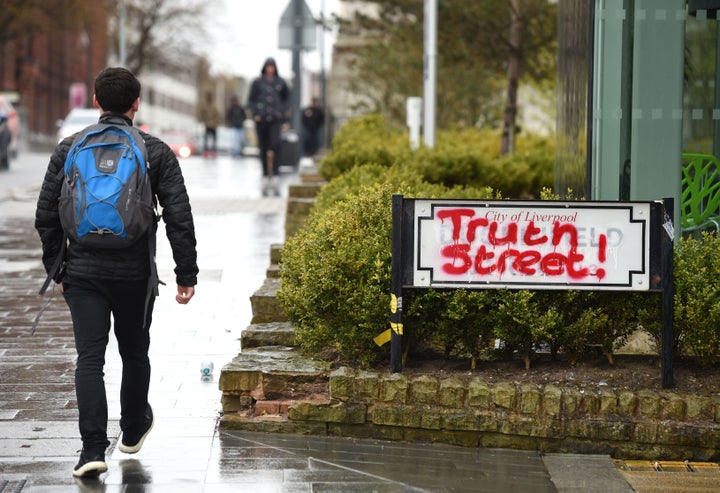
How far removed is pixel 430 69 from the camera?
2334 centimetres

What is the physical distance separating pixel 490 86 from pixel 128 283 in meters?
29.3

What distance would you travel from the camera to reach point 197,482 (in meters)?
5.82

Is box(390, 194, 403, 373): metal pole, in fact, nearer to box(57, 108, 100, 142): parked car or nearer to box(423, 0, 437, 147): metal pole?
box(423, 0, 437, 147): metal pole

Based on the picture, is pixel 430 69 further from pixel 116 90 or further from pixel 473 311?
pixel 116 90

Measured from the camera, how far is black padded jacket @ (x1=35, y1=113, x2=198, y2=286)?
19.6 ft

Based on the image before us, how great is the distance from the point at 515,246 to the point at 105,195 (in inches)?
81.3

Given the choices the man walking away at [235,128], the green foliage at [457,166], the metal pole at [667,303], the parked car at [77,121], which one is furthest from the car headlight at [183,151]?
the metal pole at [667,303]

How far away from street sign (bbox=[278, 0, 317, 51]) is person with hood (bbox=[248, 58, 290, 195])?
190 cm

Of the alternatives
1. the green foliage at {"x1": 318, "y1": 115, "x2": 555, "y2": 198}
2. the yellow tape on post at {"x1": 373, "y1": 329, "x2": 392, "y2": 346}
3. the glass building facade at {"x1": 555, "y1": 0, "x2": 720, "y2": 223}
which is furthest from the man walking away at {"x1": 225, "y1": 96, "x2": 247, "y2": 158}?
the yellow tape on post at {"x1": 373, "y1": 329, "x2": 392, "y2": 346}

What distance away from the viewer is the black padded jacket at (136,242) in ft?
19.6

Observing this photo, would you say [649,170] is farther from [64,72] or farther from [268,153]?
[64,72]

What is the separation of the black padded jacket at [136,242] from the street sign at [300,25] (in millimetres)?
18950

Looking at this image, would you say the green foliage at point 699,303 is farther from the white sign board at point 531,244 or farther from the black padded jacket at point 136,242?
the black padded jacket at point 136,242

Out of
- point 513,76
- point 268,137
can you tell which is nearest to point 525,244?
point 268,137
